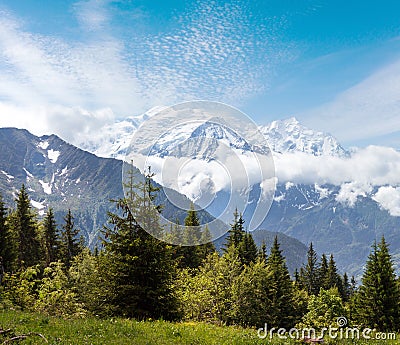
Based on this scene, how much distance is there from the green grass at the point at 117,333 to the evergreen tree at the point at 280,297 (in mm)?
44119

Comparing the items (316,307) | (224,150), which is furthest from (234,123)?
(316,307)

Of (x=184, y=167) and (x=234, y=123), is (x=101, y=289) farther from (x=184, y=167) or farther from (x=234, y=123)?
(x=234, y=123)

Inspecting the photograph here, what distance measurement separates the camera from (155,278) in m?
27.5

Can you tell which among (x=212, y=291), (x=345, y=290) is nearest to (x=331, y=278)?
(x=345, y=290)

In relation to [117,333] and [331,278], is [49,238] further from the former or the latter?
[331,278]

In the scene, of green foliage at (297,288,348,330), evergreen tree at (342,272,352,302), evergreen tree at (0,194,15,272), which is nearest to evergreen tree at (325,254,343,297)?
evergreen tree at (342,272,352,302)

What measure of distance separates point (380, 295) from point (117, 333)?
40660 millimetres

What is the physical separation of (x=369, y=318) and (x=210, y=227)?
3634 centimetres

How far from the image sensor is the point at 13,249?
45656mm

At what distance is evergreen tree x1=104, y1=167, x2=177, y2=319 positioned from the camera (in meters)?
26.9

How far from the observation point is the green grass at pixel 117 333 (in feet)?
45.8

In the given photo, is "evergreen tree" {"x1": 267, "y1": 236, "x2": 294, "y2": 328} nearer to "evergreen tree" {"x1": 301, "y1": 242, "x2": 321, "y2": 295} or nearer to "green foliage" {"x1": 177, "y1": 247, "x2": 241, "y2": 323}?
"green foliage" {"x1": 177, "y1": 247, "x2": 241, "y2": 323}

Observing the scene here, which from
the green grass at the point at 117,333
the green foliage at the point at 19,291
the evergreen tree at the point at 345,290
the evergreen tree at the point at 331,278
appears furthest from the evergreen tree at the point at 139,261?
the evergreen tree at the point at 345,290

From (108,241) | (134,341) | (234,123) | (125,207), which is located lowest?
(134,341)
